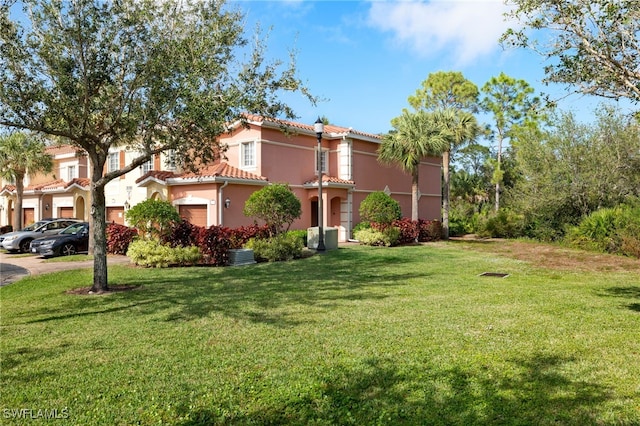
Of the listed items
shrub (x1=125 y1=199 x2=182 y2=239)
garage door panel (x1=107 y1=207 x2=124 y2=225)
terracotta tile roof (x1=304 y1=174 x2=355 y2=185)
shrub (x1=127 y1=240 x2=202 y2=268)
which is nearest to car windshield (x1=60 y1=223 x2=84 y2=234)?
garage door panel (x1=107 y1=207 x2=124 y2=225)

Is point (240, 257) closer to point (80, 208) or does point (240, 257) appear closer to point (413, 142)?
point (413, 142)

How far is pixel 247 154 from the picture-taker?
72.1 feet

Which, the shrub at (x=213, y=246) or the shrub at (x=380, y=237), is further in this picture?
the shrub at (x=380, y=237)

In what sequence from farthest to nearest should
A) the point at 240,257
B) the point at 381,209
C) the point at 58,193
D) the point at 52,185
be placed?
the point at 52,185
the point at 58,193
the point at 381,209
the point at 240,257

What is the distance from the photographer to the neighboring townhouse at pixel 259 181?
2041 centimetres

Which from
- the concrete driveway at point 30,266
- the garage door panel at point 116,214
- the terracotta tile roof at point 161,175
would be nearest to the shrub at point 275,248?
the concrete driveway at point 30,266

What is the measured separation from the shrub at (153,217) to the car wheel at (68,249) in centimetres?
591

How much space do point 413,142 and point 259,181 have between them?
8132 mm

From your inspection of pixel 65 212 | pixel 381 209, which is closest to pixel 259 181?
pixel 381 209

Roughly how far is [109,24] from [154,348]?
688 cm

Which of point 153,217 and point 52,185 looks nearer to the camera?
point 153,217

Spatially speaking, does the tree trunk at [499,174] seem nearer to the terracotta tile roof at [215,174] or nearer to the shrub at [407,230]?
the shrub at [407,230]

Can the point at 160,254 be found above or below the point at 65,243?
below

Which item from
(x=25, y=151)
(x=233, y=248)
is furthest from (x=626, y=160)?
(x=25, y=151)
